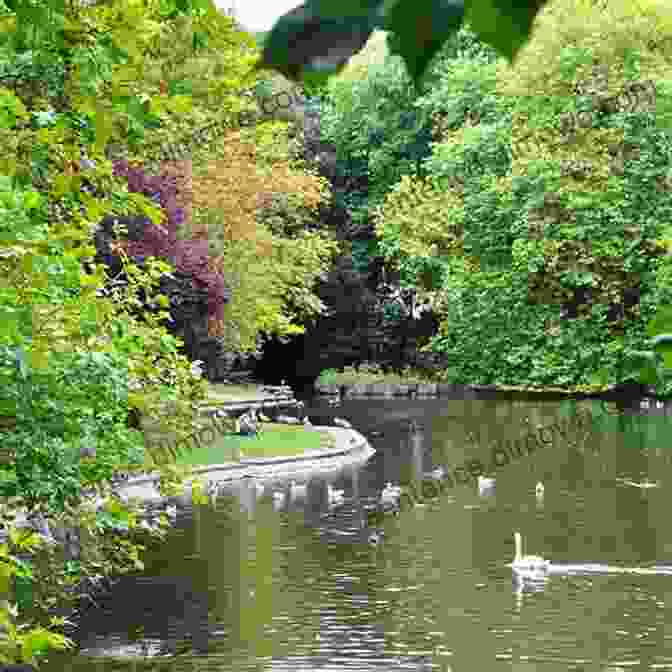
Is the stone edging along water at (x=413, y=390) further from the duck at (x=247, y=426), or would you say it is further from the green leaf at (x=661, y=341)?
the green leaf at (x=661, y=341)

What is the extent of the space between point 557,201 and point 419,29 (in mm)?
43172

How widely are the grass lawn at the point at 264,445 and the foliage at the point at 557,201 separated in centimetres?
1333

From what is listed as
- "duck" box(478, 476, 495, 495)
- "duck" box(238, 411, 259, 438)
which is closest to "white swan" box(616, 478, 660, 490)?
"duck" box(478, 476, 495, 495)

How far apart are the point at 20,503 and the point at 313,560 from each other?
8.39 meters

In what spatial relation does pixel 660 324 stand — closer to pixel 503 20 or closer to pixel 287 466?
pixel 503 20

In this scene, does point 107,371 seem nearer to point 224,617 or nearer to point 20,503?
point 20,503

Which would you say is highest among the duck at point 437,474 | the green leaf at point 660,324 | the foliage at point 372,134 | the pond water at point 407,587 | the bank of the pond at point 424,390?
the foliage at point 372,134

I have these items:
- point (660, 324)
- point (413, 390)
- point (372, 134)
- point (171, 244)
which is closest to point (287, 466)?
point (171, 244)

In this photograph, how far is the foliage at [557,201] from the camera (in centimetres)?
4262

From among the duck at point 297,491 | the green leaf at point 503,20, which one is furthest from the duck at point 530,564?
the green leaf at point 503,20

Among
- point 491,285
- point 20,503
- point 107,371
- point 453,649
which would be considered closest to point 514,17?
point 107,371

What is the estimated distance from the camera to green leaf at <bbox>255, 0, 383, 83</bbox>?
119 centimetres

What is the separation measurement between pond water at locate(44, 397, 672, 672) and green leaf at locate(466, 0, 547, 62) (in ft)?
37.2

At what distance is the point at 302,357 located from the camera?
54.2 m
